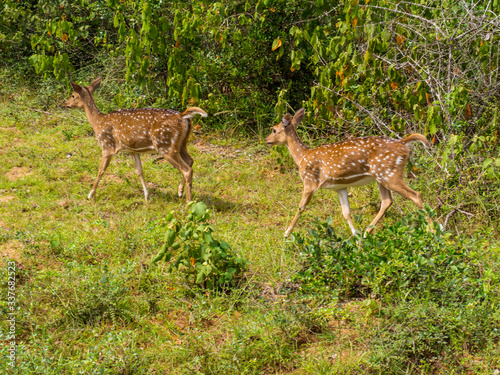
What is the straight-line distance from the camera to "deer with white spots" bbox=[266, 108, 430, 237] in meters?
6.23

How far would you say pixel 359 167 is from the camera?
6.41 meters

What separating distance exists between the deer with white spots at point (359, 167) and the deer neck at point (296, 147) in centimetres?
6

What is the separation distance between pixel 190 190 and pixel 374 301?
350 centimetres

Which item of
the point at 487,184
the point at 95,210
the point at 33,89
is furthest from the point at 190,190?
the point at 33,89

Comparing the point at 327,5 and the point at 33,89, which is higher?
the point at 327,5

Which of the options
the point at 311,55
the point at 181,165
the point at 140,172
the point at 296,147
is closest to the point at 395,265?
the point at 296,147

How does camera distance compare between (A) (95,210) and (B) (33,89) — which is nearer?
(A) (95,210)

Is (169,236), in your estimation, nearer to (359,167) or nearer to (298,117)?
(359,167)

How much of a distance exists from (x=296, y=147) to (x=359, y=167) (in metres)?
1.14

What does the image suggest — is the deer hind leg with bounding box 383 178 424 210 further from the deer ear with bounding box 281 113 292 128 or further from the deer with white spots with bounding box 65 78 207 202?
the deer with white spots with bounding box 65 78 207 202

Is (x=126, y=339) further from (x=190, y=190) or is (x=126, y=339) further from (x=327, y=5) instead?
(x=327, y=5)

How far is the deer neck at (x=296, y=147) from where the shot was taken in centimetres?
724

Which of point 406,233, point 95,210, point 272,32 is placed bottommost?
point 95,210

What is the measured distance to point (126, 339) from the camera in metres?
4.62
